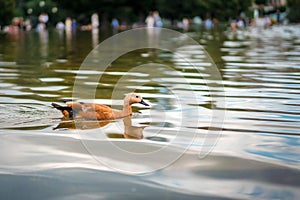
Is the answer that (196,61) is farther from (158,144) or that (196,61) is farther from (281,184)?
(281,184)

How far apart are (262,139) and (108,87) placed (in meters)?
5.30

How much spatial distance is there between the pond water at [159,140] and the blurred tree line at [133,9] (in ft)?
193

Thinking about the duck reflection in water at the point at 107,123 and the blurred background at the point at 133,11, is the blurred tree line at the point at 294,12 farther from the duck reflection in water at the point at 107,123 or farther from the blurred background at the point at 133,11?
the duck reflection in water at the point at 107,123

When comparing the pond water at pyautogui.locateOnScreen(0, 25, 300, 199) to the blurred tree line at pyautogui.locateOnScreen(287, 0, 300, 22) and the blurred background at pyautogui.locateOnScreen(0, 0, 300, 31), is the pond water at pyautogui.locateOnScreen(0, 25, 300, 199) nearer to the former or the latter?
the blurred background at pyautogui.locateOnScreen(0, 0, 300, 31)

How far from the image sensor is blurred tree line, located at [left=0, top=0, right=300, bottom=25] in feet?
245

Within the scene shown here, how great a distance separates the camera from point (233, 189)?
18.7ft

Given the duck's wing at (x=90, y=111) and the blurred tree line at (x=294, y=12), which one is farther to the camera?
the blurred tree line at (x=294, y=12)

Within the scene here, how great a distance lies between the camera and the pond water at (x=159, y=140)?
5.77m

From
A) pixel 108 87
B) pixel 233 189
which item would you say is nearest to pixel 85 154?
pixel 233 189

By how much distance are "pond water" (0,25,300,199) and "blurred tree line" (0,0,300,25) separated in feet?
193

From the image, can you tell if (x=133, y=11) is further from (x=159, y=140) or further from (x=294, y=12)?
(x=159, y=140)

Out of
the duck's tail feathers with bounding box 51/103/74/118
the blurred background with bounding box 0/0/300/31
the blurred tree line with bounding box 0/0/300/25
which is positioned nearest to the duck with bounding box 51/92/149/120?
the duck's tail feathers with bounding box 51/103/74/118

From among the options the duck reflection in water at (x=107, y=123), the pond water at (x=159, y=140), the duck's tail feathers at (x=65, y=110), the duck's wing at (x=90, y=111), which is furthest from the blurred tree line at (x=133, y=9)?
the duck reflection in water at (x=107, y=123)

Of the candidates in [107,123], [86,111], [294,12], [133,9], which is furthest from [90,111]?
[294,12]
